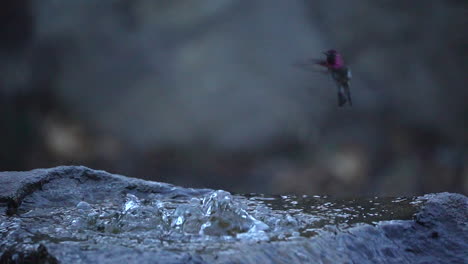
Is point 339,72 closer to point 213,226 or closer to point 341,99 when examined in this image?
point 341,99

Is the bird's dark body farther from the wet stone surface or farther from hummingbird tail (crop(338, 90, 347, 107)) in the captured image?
the wet stone surface

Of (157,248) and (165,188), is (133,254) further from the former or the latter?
(165,188)

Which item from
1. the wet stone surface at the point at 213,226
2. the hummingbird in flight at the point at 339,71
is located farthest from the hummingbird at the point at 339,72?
the wet stone surface at the point at 213,226

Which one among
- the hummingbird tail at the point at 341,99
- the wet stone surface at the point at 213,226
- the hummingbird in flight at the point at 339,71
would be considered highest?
the hummingbird in flight at the point at 339,71

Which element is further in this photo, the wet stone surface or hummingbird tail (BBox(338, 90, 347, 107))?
hummingbird tail (BBox(338, 90, 347, 107))

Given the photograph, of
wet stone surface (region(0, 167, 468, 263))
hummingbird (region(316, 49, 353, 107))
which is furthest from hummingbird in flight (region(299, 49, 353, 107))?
wet stone surface (region(0, 167, 468, 263))

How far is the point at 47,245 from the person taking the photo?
0.89m

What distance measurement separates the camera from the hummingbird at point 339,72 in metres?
1.65

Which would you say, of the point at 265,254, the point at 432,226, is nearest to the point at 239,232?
the point at 265,254

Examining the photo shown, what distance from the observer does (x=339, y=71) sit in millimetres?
1739

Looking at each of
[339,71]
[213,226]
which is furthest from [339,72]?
[213,226]

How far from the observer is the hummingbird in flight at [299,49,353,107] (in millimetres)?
1651

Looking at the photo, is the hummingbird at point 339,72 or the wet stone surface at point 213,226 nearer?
the wet stone surface at point 213,226

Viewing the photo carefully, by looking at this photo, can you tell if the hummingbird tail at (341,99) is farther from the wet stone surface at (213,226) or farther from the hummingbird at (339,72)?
the wet stone surface at (213,226)
